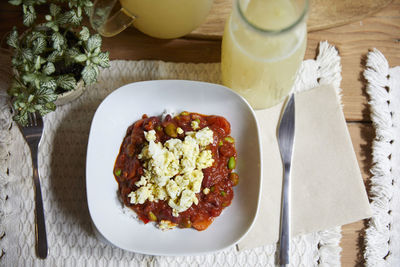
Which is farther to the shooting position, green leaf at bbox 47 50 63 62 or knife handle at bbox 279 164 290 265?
knife handle at bbox 279 164 290 265

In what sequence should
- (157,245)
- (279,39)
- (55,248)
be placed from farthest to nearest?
(55,248), (157,245), (279,39)

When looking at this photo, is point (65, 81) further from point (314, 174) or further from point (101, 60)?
point (314, 174)

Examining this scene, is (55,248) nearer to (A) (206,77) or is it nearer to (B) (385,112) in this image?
(A) (206,77)

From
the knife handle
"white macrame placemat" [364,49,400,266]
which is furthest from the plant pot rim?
"white macrame placemat" [364,49,400,266]

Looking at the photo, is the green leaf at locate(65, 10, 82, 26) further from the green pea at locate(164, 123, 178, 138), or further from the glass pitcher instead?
the green pea at locate(164, 123, 178, 138)

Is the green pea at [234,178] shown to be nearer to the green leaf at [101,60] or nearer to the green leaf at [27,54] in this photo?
the green leaf at [101,60]

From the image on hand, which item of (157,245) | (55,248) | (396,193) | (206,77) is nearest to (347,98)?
(396,193)
